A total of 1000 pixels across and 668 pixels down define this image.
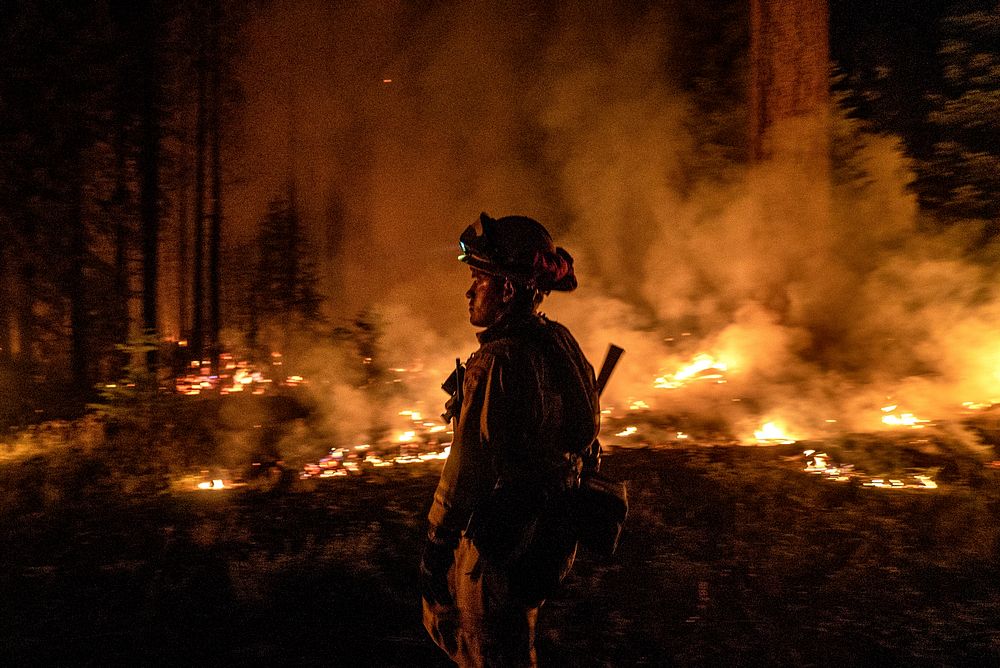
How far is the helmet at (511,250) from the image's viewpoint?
8.39 feet

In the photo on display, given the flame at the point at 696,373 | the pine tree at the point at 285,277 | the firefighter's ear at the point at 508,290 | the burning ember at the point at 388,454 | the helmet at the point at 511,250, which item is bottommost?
the burning ember at the point at 388,454

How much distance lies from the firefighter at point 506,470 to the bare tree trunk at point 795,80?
241 inches

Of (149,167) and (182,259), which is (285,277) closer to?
(149,167)

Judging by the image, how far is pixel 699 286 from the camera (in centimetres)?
913

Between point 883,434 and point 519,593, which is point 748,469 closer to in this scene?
point 883,434

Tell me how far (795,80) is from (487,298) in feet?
21.3

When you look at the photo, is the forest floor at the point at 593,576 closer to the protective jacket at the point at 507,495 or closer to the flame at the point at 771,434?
the flame at the point at 771,434

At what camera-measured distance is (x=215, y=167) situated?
11.6m

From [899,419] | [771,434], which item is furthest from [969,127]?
[771,434]

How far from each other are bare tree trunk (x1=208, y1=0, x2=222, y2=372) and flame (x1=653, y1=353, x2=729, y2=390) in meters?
6.28

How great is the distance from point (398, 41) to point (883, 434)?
8568 mm

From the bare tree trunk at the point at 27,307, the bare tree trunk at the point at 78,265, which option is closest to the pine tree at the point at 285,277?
the bare tree trunk at the point at 78,265

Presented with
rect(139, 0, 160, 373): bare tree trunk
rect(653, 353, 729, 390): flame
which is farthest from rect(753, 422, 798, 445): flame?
rect(139, 0, 160, 373): bare tree trunk

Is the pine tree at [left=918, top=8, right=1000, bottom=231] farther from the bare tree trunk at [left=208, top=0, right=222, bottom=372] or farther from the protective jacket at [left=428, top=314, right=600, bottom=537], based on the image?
the bare tree trunk at [left=208, top=0, right=222, bottom=372]
